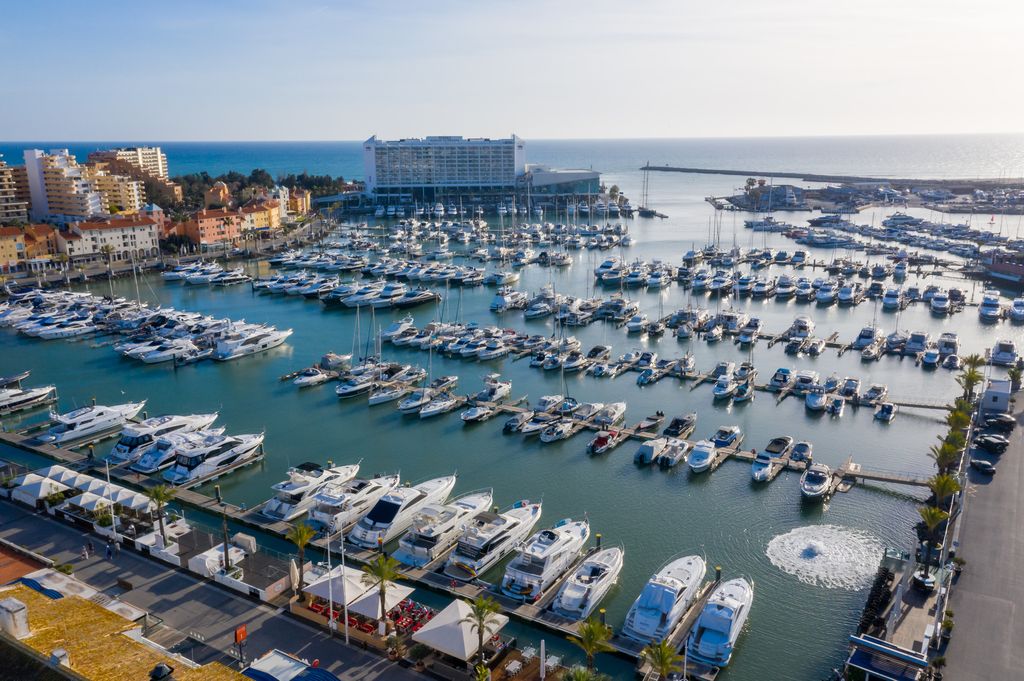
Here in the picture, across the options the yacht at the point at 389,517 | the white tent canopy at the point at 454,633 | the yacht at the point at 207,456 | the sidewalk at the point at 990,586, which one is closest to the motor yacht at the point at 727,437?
the sidewalk at the point at 990,586

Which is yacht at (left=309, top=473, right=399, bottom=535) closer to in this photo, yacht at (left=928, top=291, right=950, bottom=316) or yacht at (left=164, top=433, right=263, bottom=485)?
yacht at (left=164, top=433, right=263, bottom=485)

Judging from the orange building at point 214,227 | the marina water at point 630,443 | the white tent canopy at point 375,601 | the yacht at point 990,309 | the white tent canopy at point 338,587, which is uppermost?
the orange building at point 214,227

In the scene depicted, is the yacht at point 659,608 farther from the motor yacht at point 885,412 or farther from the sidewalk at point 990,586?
the motor yacht at point 885,412

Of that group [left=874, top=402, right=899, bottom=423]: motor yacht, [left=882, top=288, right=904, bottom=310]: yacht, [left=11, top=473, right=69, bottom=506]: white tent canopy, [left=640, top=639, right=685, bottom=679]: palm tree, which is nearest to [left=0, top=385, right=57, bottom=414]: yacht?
[left=11, top=473, right=69, bottom=506]: white tent canopy

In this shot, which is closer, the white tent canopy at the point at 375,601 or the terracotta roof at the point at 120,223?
the white tent canopy at the point at 375,601

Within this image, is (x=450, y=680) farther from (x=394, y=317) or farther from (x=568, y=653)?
(x=394, y=317)

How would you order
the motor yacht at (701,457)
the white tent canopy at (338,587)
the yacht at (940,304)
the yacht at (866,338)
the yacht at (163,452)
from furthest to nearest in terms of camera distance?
the yacht at (940,304)
the yacht at (866,338)
the motor yacht at (701,457)
the yacht at (163,452)
the white tent canopy at (338,587)

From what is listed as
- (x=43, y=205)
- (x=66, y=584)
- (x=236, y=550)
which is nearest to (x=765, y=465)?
(x=236, y=550)

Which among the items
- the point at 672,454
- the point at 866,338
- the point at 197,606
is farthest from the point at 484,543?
the point at 866,338
